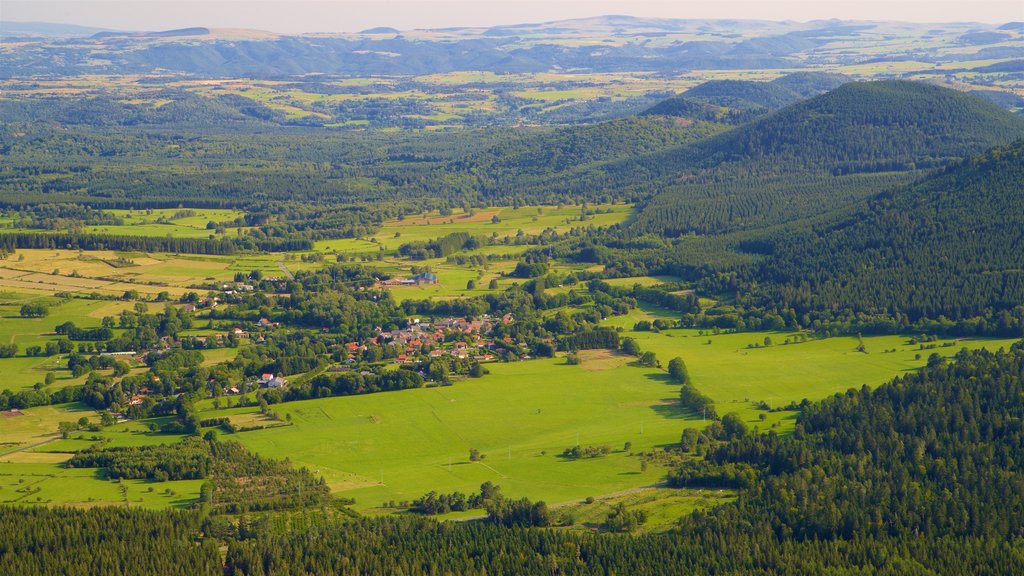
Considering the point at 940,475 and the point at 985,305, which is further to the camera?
the point at 985,305

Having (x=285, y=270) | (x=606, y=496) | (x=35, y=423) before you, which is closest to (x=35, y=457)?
(x=35, y=423)

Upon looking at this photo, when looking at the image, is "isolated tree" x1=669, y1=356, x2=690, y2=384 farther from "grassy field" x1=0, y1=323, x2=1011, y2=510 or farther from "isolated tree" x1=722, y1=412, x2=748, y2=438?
"isolated tree" x1=722, y1=412, x2=748, y2=438

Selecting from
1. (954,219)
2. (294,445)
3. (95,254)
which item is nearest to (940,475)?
(294,445)

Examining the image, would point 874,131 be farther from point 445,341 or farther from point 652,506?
point 652,506

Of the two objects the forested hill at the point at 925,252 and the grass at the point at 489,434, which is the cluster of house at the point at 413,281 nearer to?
the forested hill at the point at 925,252

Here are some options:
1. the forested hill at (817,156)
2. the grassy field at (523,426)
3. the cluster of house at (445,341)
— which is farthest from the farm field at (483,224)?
the grassy field at (523,426)

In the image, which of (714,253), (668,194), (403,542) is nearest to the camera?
(403,542)

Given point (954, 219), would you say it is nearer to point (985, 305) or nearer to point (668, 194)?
point (985, 305)
